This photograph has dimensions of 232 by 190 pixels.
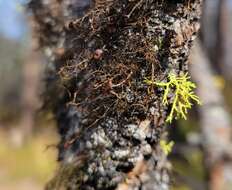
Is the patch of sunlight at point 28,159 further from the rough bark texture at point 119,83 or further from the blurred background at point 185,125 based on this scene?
the rough bark texture at point 119,83

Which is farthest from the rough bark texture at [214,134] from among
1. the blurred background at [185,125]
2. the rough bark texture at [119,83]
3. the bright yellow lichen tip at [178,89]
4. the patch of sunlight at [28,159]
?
the patch of sunlight at [28,159]

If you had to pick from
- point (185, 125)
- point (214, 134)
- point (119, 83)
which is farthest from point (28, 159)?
point (119, 83)

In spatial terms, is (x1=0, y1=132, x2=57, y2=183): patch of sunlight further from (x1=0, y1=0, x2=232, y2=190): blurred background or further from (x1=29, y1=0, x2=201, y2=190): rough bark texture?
(x1=29, y1=0, x2=201, y2=190): rough bark texture

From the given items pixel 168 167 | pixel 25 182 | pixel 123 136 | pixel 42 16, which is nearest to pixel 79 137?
pixel 123 136

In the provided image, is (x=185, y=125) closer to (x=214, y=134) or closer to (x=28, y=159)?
(x=214, y=134)

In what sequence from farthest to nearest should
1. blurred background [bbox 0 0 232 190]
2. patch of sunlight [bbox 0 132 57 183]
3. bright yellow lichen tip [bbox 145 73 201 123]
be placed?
patch of sunlight [bbox 0 132 57 183]
blurred background [bbox 0 0 232 190]
bright yellow lichen tip [bbox 145 73 201 123]

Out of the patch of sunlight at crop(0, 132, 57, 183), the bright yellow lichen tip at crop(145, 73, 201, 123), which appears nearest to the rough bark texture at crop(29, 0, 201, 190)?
the bright yellow lichen tip at crop(145, 73, 201, 123)

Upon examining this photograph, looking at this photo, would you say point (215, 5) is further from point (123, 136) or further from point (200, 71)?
point (123, 136)
